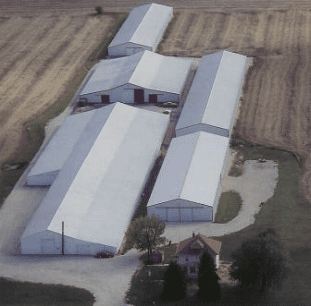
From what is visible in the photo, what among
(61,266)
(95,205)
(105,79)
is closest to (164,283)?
(61,266)

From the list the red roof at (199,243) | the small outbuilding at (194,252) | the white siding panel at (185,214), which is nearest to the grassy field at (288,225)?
the red roof at (199,243)

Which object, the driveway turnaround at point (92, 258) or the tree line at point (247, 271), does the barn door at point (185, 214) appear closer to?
the driveway turnaround at point (92, 258)

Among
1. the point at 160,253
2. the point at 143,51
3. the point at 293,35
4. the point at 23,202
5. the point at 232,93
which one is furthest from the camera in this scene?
the point at 293,35

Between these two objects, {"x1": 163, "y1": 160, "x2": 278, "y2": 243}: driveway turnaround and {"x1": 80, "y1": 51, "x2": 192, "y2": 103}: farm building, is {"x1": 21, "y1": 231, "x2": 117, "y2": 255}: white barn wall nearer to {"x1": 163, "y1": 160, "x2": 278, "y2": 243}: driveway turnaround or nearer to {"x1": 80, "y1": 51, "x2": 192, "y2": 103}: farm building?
{"x1": 163, "y1": 160, "x2": 278, "y2": 243}: driveway turnaround

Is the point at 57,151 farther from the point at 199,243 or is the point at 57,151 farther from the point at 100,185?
the point at 199,243

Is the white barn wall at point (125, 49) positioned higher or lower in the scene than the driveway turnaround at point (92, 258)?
higher

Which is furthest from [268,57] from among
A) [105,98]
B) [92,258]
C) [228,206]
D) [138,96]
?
[92,258]

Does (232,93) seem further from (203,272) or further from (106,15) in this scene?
(106,15)
